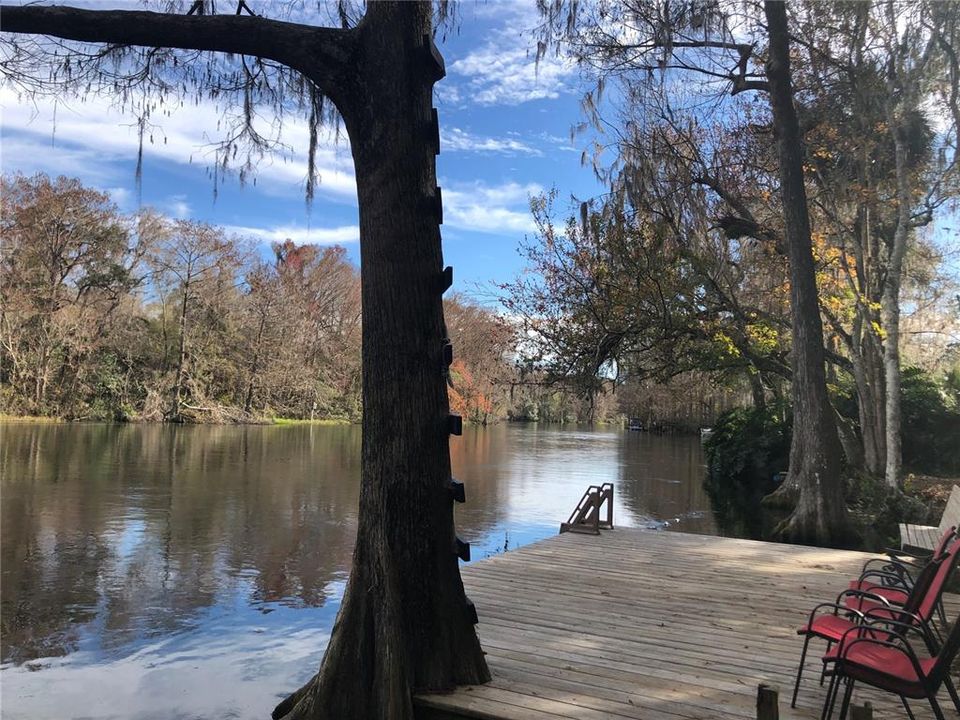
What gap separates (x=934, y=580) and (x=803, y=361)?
7867 millimetres

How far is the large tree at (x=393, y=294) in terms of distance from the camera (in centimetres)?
352

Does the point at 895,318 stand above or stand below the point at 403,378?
above

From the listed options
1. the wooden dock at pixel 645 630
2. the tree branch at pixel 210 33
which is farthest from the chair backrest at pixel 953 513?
the tree branch at pixel 210 33

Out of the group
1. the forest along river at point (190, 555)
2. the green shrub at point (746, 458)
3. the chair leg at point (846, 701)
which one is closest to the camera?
the chair leg at point (846, 701)

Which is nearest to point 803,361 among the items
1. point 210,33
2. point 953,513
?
point 953,513

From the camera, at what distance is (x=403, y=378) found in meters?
3.60

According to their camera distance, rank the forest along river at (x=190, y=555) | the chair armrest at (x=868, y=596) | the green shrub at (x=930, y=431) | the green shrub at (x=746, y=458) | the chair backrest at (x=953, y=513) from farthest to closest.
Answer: the green shrub at (x=746, y=458), the green shrub at (x=930, y=431), the chair backrest at (x=953, y=513), the forest along river at (x=190, y=555), the chair armrest at (x=868, y=596)

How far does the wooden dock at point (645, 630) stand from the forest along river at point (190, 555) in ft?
6.28

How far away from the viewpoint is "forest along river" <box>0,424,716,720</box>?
523 centimetres

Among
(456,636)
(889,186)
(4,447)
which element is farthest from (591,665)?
(4,447)

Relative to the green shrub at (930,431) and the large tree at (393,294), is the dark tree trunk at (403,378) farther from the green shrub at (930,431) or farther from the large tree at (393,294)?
the green shrub at (930,431)

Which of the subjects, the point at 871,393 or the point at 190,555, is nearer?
the point at 190,555

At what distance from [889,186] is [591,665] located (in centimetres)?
1238

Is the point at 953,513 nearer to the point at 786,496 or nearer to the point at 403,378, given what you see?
the point at 403,378
